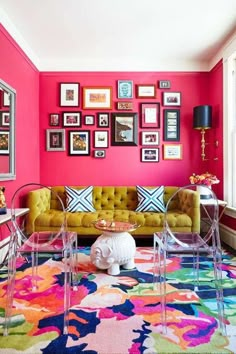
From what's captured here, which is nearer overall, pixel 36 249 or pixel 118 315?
pixel 118 315

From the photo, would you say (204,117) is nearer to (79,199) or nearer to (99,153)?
(99,153)

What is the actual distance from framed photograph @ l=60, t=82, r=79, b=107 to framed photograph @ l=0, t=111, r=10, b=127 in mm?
1333

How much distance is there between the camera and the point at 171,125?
174 inches

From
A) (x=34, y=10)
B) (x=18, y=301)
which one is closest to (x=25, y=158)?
(x=34, y=10)

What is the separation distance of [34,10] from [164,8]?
4.75 feet

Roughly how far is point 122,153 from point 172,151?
2.74 ft

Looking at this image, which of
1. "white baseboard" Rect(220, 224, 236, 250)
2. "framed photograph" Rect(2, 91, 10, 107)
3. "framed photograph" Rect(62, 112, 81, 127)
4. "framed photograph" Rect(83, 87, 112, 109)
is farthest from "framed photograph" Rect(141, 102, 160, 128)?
"framed photograph" Rect(2, 91, 10, 107)

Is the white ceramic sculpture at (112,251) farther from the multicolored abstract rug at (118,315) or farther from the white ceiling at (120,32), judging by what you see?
the white ceiling at (120,32)

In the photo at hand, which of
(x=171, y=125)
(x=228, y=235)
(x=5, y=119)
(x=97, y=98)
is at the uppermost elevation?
(x=97, y=98)

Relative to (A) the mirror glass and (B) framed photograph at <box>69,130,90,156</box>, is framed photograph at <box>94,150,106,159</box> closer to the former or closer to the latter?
(B) framed photograph at <box>69,130,90,156</box>

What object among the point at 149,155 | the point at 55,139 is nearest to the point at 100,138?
the point at 55,139

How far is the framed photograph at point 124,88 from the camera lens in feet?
14.4

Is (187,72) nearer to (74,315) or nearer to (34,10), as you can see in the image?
(34,10)

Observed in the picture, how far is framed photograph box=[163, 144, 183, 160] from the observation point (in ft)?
14.5
